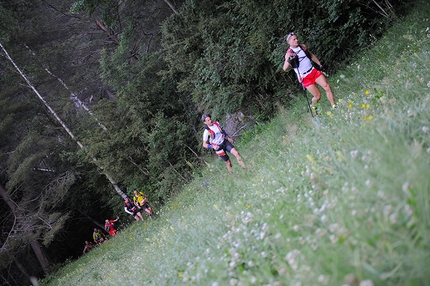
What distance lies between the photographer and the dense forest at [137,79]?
14891 millimetres

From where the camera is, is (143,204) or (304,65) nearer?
(304,65)

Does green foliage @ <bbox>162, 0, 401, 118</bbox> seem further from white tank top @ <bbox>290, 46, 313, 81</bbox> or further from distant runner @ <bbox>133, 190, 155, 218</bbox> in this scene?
distant runner @ <bbox>133, 190, 155, 218</bbox>

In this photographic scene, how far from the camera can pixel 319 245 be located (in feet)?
10.2

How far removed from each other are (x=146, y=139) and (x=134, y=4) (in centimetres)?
697

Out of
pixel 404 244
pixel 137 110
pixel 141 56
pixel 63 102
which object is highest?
pixel 63 102

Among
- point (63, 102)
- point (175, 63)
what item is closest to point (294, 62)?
point (175, 63)

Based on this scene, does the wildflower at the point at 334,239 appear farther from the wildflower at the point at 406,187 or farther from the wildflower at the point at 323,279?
the wildflower at the point at 406,187

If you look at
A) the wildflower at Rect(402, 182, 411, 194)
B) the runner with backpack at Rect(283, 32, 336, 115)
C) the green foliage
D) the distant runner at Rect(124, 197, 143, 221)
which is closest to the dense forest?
the green foliage

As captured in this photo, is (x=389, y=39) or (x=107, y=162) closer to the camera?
(x=389, y=39)

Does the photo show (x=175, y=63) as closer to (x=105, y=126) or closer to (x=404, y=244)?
(x=105, y=126)

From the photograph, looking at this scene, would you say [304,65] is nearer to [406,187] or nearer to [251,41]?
[251,41]

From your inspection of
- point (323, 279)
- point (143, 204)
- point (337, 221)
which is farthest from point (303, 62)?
point (143, 204)

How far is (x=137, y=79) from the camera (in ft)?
71.8

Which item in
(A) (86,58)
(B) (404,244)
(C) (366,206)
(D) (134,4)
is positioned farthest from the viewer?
(A) (86,58)
